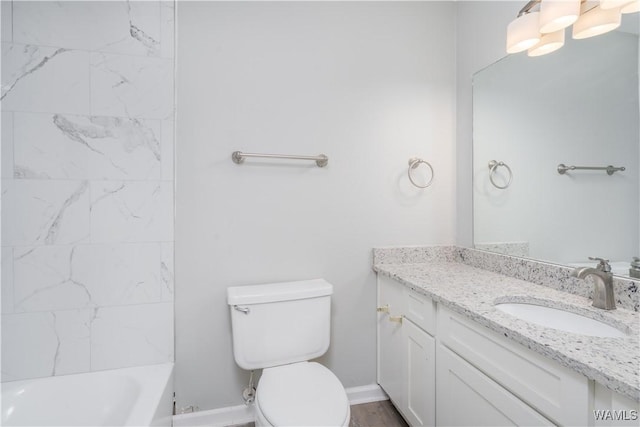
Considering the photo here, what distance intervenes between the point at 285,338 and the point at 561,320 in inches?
43.4

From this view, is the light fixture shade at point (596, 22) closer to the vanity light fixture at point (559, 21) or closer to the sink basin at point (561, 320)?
the vanity light fixture at point (559, 21)

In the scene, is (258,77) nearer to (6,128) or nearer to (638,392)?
(6,128)

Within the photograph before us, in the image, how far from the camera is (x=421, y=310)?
1.36 meters

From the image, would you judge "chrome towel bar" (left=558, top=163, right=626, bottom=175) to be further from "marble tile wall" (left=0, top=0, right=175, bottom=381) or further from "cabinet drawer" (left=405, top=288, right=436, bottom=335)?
"marble tile wall" (left=0, top=0, right=175, bottom=381)

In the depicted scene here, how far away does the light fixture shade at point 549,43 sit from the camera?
1263mm

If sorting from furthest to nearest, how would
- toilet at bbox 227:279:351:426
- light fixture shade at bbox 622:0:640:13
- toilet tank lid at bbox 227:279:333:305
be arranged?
toilet tank lid at bbox 227:279:333:305, toilet at bbox 227:279:351:426, light fixture shade at bbox 622:0:640:13

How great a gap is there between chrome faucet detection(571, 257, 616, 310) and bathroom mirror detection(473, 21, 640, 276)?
0.27 feet

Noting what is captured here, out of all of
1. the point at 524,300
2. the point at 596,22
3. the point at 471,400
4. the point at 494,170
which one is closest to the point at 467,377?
the point at 471,400

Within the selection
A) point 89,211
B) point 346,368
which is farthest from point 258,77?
point 346,368

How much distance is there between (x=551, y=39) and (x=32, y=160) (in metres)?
2.23

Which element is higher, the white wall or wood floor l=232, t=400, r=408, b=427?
the white wall

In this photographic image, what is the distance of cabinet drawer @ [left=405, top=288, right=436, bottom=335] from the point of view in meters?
1.29

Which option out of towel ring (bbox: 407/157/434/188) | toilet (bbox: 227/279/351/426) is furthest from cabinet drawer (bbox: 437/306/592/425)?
towel ring (bbox: 407/157/434/188)

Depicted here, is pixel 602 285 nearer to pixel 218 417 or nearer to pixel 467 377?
pixel 467 377
